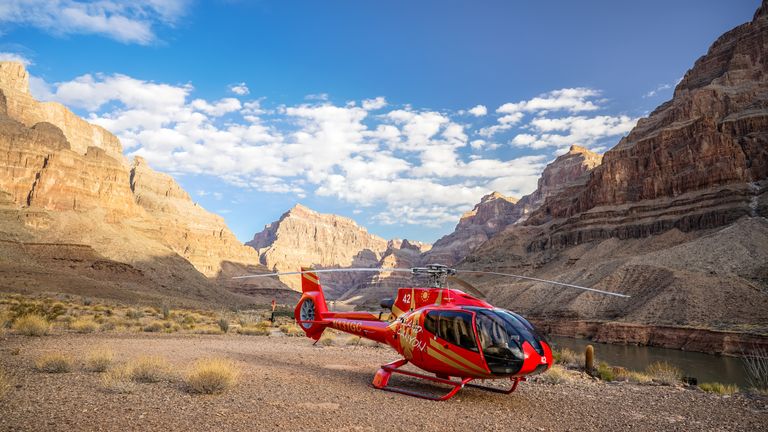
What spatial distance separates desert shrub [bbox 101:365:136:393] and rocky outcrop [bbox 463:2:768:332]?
37.9 metres

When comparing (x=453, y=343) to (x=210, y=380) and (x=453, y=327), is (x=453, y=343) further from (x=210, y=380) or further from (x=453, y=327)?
(x=210, y=380)

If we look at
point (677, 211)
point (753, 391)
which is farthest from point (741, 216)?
point (753, 391)

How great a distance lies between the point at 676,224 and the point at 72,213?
10184 centimetres

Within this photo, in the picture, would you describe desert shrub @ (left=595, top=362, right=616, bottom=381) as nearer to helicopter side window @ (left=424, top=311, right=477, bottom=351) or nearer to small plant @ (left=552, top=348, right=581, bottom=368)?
small plant @ (left=552, top=348, right=581, bottom=368)

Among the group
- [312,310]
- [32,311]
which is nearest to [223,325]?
[32,311]

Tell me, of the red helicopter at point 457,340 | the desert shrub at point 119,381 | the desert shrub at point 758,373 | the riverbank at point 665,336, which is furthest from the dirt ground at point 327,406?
the riverbank at point 665,336

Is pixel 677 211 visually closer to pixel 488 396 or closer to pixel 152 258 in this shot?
pixel 488 396

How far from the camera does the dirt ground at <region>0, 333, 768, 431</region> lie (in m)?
5.87

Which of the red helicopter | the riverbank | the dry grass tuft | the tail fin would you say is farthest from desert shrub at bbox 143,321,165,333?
the riverbank

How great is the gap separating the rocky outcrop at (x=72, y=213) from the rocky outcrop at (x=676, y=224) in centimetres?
5668

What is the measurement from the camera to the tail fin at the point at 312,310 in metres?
14.1

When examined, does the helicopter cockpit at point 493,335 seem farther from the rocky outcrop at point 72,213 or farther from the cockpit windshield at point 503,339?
the rocky outcrop at point 72,213

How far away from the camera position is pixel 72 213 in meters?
76.1

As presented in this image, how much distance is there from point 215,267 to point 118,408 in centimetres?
12388
